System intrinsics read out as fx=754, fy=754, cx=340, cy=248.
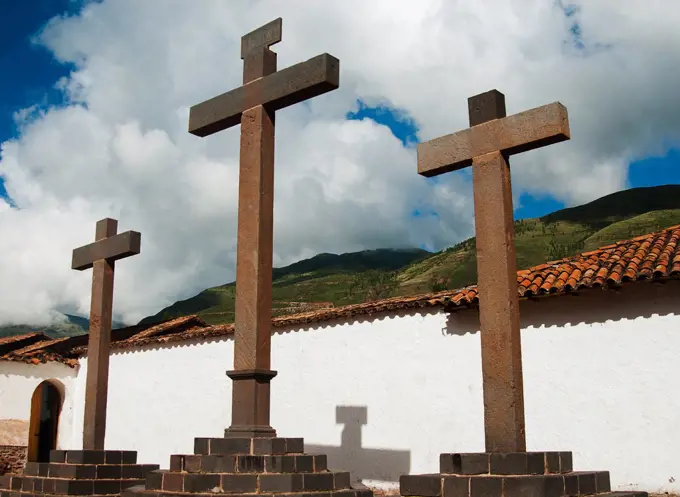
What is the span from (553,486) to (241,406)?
278 cm

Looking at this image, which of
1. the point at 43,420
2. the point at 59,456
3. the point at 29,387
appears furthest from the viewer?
the point at 43,420

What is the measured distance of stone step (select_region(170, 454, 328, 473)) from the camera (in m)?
5.87

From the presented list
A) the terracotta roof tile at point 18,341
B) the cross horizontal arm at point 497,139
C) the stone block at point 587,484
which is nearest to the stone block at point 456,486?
the stone block at point 587,484

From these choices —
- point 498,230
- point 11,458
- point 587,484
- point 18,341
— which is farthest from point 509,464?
point 18,341

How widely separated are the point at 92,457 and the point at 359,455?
4.28 metres

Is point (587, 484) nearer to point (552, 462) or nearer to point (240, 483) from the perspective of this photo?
point (552, 462)

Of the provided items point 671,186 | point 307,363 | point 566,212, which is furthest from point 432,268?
point 307,363

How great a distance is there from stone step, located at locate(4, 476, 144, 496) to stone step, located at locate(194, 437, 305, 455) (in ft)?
9.36

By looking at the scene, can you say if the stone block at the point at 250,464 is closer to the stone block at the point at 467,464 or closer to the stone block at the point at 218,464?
the stone block at the point at 218,464

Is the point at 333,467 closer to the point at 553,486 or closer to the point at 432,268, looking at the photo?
the point at 553,486

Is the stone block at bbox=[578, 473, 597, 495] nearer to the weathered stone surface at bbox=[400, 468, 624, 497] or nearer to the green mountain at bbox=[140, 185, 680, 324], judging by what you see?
the weathered stone surface at bbox=[400, 468, 624, 497]

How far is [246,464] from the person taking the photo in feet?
19.3

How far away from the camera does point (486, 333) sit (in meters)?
5.67

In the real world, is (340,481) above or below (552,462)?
below
